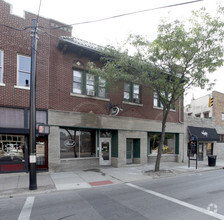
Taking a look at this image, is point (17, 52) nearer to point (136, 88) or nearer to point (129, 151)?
point (136, 88)

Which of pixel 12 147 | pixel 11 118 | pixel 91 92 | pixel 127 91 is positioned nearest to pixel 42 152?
pixel 12 147

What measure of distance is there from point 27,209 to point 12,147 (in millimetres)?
5510

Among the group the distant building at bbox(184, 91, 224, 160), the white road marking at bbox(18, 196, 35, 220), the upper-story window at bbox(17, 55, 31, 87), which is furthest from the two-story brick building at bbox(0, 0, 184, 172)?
the distant building at bbox(184, 91, 224, 160)

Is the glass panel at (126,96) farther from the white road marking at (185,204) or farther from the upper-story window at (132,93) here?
the white road marking at (185,204)

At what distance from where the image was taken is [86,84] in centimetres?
1296

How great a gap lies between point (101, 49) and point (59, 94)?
388cm

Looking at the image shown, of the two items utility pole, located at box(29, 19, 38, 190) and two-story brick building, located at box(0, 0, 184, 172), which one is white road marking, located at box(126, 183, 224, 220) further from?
two-story brick building, located at box(0, 0, 184, 172)

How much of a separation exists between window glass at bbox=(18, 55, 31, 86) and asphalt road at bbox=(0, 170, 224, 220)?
21.3 ft

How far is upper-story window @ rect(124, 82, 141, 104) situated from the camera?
14.9 meters

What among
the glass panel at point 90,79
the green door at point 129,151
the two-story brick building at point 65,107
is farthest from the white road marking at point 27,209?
the green door at point 129,151

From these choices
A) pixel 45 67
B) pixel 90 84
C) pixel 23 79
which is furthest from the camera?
pixel 90 84

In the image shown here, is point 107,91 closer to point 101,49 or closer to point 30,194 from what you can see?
point 101,49

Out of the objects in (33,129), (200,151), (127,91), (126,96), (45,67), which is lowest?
(200,151)

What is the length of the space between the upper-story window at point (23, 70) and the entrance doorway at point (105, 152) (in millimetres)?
6569
